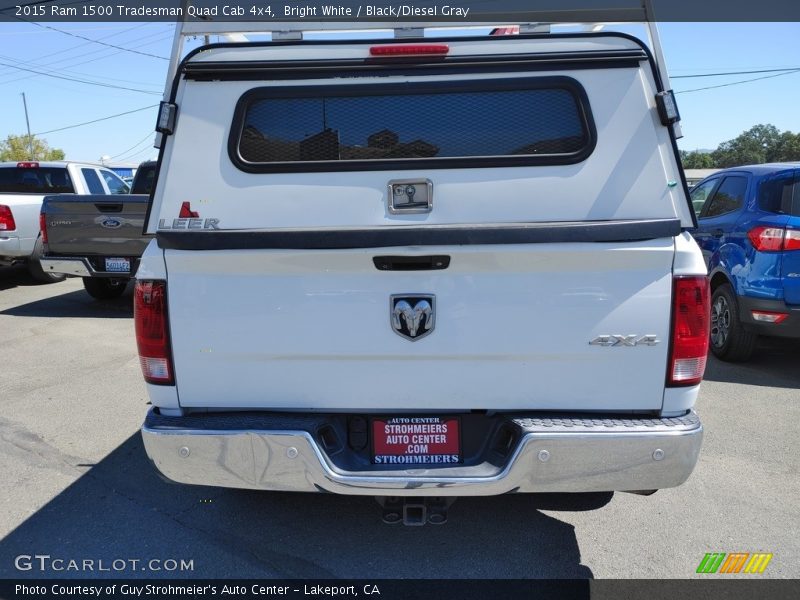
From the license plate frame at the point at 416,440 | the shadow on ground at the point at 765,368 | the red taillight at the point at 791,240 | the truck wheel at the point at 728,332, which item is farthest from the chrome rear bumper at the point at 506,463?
the truck wheel at the point at 728,332

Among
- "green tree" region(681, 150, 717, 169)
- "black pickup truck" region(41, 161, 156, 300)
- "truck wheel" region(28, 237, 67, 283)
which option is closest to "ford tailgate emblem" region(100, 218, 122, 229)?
"black pickup truck" region(41, 161, 156, 300)

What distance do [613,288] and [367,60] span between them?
1.38 metres

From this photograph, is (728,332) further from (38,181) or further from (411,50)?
(38,181)

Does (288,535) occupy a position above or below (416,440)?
below

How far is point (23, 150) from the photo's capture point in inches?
2635

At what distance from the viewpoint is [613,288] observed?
2.56 meters

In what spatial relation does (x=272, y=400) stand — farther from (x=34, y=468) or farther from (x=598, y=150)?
(x=34, y=468)

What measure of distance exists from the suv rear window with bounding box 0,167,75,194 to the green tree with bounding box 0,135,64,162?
204ft

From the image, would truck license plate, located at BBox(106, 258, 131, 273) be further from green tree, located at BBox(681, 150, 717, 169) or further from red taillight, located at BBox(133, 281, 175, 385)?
green tree, located at BBox(681, 150, 717, 169)

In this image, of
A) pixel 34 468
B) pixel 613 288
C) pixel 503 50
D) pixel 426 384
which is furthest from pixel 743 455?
pixel 34 468

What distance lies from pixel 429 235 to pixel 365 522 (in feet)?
5.54

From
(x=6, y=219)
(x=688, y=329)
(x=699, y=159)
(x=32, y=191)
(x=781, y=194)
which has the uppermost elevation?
(x=781, y=194)

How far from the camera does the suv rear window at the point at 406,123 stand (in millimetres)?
2756

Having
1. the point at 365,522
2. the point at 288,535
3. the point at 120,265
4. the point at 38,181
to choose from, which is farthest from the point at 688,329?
the point at 38,181
